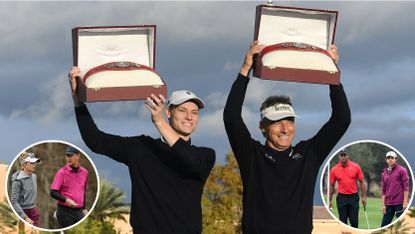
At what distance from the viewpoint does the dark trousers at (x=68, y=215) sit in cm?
1229

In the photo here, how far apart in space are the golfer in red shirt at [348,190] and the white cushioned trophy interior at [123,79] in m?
4.94

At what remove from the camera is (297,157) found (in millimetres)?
8273

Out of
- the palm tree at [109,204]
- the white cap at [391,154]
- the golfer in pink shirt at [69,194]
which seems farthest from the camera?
the palm tree at [109,204]

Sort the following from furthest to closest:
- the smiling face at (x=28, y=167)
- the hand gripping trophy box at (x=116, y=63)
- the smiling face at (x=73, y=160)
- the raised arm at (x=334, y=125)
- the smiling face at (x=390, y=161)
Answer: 1. the smiling face at (x=28, y=167)
2. the smiling face at (x=390, y=161)
3. the smiling face at (x=73, y=160)
4. the hand gripping trophy box at (x=116, y=63)
5. the raised arm at (x=334, y=125)

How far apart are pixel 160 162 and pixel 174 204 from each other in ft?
1.39

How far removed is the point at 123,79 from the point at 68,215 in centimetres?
425

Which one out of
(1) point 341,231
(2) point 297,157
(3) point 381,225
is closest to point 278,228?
(2) point 297,157

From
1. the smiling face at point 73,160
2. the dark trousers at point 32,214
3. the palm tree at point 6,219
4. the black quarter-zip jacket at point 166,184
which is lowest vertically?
the palm tree at point 6,219

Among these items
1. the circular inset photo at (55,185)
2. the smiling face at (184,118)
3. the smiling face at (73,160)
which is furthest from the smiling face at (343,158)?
the smiling face at (184,118)

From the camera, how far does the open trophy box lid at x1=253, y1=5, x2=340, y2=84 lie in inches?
331

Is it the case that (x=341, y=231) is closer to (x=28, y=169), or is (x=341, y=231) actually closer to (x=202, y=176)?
(x=28, y=169)

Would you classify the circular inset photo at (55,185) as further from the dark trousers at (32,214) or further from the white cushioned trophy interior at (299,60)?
→ the white cushioned trophy interior at (299,60)

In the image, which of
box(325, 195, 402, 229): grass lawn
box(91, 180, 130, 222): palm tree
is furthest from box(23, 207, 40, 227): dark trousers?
box(91, 180, 130, 222): palm tree

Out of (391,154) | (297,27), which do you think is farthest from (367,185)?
(297,27)
